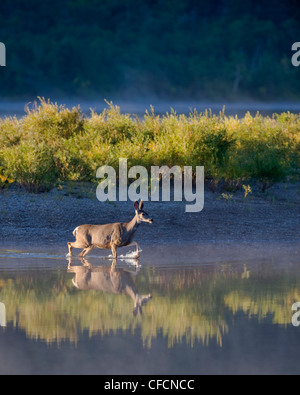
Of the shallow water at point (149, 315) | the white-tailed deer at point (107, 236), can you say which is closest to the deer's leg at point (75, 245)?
the white-tailed deer at point (107, 236)

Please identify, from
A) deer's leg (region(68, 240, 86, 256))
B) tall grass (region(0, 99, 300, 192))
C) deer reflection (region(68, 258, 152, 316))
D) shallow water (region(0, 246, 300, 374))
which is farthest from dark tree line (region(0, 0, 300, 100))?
shallow water (region(0, 246, 300, 374))

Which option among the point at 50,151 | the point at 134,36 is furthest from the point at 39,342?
the point at 134,36

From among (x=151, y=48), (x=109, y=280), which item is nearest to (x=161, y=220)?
(x=109, y=280)

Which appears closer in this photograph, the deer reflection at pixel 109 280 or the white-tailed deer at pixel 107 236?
the deer reflection at pixel 109 280

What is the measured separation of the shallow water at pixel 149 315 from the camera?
24.6ft

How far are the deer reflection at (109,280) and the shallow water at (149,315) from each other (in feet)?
0.04

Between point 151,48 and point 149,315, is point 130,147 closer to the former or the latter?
point 149,315

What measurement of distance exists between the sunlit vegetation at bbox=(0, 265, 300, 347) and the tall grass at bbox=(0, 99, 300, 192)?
7399mm

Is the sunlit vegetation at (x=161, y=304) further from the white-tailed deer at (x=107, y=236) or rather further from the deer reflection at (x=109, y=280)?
the white-tailed deer at (x=107, y=236)

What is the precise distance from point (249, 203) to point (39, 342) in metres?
10.8

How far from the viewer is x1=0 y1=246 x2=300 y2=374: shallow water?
7.51 meters

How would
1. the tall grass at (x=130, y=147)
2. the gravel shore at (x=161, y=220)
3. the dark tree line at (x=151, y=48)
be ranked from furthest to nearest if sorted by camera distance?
the dark tree line at (x=151, y=48) → the tall grass at (x=130, y=147) → the gravel shore at (x=161, y=220)

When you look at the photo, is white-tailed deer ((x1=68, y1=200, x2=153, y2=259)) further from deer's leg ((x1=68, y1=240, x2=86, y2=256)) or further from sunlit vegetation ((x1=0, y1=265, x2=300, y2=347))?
sunlit vegetation ((x1=0, y1=265, x2=300, y2=347))
